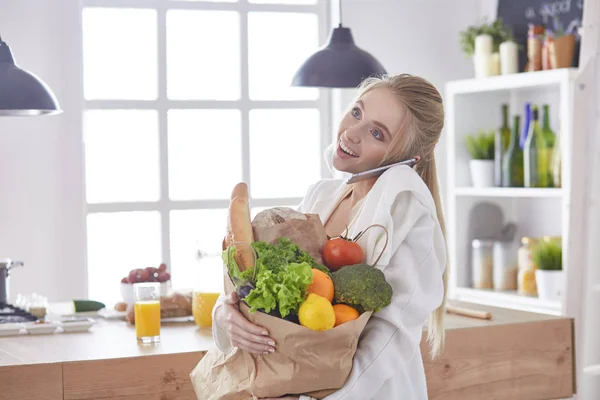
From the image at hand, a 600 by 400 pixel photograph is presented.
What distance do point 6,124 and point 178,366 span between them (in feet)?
6.58

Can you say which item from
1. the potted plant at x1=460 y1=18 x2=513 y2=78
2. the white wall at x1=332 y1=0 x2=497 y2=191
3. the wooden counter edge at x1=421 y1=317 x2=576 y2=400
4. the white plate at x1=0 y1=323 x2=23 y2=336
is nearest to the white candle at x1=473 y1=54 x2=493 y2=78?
the potted plant at x1=460 y1=18 x2=513 y2=78

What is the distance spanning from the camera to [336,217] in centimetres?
203

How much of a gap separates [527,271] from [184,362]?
216 centimetres

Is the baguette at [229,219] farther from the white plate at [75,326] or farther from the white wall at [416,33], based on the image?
the white wall at [416,33]

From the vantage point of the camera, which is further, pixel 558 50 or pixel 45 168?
pixel 45 168

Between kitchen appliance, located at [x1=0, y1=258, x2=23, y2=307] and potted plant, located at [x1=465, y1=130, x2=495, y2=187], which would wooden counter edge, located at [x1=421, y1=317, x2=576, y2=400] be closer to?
kitchen appliance, located at [x1=0, y1=258, x2=23, y2=307]

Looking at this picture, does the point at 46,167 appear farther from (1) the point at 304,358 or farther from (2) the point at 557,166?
(1) the point at 304,358

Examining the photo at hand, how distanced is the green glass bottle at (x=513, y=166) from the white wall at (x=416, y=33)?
0.44 metres

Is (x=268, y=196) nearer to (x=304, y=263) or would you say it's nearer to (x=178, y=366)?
(x=178, y=366)

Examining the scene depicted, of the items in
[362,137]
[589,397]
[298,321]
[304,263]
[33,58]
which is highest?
[33,58]

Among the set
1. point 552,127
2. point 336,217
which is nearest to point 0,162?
point 336,217

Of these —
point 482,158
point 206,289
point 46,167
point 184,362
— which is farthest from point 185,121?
point 184,362

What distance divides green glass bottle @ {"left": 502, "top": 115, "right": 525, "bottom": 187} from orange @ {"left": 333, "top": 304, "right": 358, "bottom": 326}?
2542mm

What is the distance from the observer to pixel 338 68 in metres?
2.79
